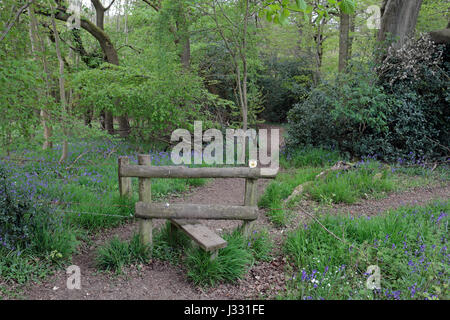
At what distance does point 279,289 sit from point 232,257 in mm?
602

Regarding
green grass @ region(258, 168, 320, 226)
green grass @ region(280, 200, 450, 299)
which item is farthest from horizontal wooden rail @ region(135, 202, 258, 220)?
green grass @ region(258, 168, 320, 226)

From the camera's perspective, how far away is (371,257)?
3.65 metres

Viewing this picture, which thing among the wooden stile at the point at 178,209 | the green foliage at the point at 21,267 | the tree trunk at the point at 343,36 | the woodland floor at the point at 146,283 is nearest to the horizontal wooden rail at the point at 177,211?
the wooden stile at the point at 178,209

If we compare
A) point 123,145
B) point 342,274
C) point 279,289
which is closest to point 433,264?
point 342,274

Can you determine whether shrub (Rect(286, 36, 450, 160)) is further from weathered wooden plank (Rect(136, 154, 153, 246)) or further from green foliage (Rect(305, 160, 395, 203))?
weathered wooden plank (Rect(136, 154, 153, 246))

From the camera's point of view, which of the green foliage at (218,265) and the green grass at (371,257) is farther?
the green foliage at (218,265)

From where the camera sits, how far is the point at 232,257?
3646 millimetres

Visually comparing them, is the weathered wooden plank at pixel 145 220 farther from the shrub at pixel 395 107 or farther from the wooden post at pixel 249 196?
the shrub at pixel 395 107

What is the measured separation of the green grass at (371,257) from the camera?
317cm

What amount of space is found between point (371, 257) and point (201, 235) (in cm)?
193

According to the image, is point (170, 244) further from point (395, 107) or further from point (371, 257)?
point (395, 107)

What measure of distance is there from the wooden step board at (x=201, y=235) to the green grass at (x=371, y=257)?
835 mm

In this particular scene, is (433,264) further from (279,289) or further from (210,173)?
(210,173)

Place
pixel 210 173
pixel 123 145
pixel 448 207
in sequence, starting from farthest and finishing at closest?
pixel 123 145 < pixel 448 207 < pixel 210 173
